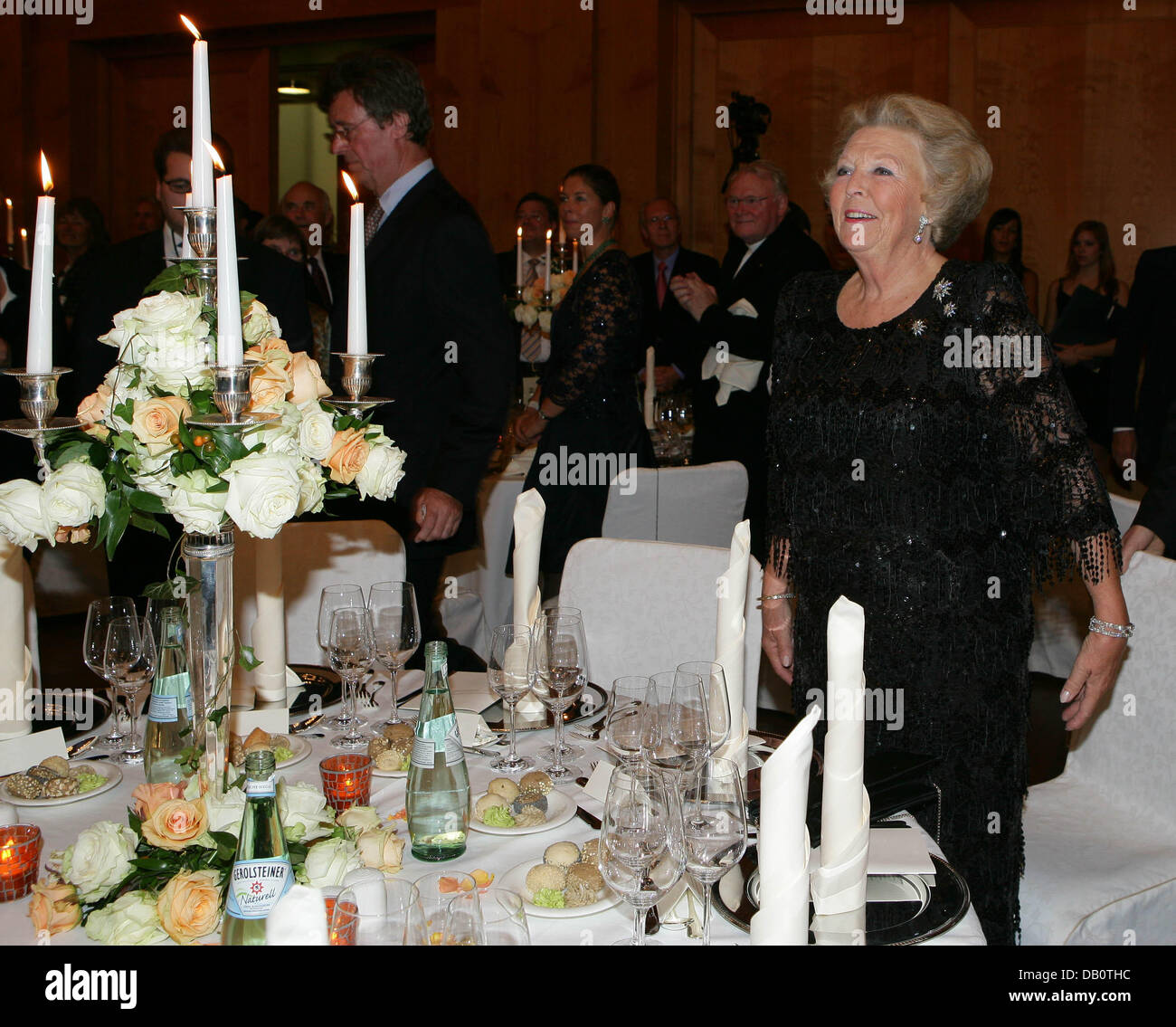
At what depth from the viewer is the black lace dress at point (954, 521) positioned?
2105mm

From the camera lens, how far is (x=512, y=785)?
5.32 ft

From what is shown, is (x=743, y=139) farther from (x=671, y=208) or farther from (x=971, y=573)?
(x=971, y=573)

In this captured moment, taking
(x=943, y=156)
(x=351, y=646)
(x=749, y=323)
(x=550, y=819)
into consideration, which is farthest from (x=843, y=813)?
(x=749, y=323)

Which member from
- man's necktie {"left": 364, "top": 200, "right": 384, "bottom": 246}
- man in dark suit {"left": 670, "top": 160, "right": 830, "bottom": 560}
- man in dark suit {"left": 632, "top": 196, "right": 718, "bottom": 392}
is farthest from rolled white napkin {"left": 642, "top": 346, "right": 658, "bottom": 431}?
man's necktie {"left": 364, "top": 200, "right": 384, "bottom": 246}

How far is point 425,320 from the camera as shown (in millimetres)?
3061

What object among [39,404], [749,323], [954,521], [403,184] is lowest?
[954,521]

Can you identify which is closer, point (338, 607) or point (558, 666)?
point (558, 666)

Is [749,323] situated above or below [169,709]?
above

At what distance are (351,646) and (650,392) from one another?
11.2ft

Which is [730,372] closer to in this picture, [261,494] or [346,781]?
[346,781]

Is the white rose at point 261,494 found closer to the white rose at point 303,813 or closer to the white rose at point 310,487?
the white rose at point 310,487

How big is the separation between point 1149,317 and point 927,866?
3.81 metres

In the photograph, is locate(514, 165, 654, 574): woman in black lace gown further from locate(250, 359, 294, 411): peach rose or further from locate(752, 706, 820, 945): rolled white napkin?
locate(752, 706, 820, 945): rolled white napkin

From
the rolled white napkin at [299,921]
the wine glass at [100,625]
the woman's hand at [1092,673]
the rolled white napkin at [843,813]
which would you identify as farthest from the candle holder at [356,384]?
the woman's hand at [1092,673]
